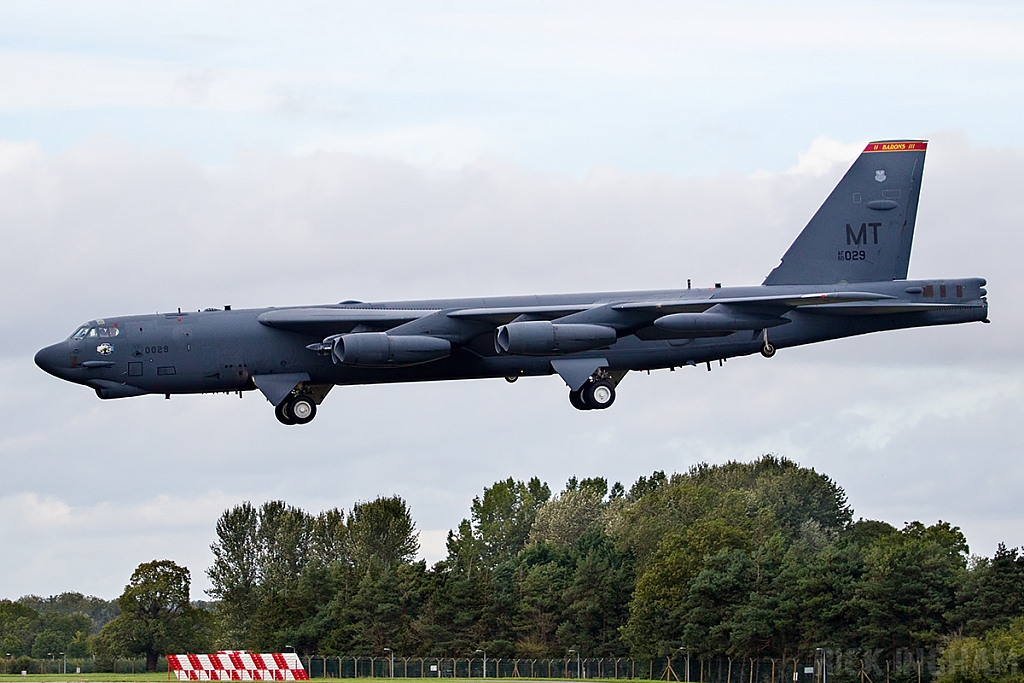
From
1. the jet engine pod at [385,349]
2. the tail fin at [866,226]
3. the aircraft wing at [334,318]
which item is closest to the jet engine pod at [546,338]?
the jet engine pod at [385,349]

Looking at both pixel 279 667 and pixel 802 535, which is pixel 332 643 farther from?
pixel 802 535

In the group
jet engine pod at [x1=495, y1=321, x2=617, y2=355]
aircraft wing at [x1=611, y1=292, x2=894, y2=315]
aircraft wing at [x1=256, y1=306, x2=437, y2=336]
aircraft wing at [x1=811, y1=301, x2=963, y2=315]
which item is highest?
aircraft wing at [x1=811, y1=301, x2=963, y2=315]

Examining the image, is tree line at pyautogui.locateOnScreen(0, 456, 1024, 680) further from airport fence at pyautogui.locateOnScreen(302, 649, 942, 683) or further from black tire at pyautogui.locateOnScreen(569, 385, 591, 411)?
black tire at pyautogui.locateOnScreen(569, 385, 591, 411)

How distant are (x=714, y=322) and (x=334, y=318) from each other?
33.6 feet

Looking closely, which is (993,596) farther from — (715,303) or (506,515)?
(506,515)

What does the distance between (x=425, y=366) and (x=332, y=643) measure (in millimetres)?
62437

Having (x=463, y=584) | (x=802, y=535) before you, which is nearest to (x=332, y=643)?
(x=463, y=584)

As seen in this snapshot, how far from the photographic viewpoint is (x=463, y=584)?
103 metres

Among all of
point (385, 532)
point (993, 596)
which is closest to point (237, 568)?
point (385, 532)

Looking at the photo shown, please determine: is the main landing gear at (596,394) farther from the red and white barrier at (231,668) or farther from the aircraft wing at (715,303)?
the red and white barrier at (231,668)

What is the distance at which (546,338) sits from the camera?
44.6m

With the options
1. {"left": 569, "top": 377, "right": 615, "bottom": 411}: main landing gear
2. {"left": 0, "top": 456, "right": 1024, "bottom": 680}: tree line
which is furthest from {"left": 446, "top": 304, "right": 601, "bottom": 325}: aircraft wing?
{"left": 0, "top": 456, "right": 1024, "bottom": 680}: tree line

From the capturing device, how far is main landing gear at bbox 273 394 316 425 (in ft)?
152

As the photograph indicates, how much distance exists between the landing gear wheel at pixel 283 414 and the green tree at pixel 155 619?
250ft
